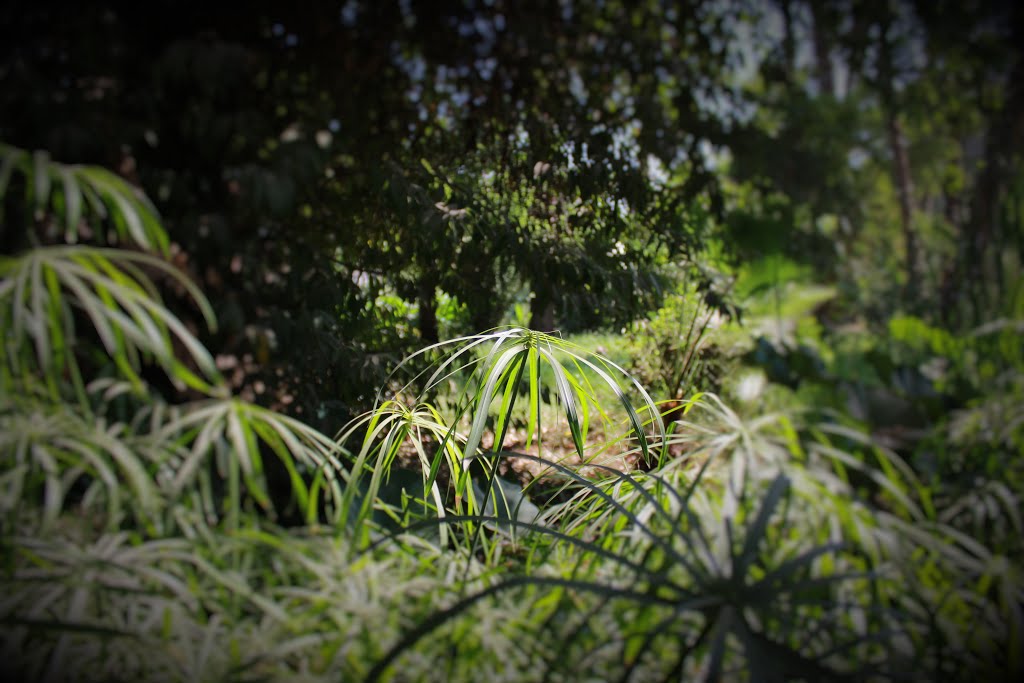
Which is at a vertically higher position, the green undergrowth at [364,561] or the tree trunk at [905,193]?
the tree trunk at [905,193]

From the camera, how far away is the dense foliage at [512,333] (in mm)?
873

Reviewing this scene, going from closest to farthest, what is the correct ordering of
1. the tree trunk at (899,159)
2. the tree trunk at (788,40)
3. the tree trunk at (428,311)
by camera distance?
the tree trunk at (899,159) → the tree trunk at (788,40) → the tree trunk at (428,311)

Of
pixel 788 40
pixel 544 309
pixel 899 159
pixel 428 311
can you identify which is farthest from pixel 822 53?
pixel 428 311

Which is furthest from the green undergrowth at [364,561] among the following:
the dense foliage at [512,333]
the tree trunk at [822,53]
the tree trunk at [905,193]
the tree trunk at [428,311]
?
the tree trunk at [822,53]

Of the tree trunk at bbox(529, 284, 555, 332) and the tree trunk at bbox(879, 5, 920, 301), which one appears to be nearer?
the tree trunk at bbox(879, 5, 920, 301)

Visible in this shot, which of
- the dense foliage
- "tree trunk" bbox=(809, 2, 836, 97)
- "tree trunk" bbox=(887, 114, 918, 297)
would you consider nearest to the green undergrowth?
the dense foliage

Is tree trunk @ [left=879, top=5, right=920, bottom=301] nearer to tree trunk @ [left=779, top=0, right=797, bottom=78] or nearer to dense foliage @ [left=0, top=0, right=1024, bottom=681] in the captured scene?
dense foliage @ [left=0, top=0, right=1024, bottom=681]

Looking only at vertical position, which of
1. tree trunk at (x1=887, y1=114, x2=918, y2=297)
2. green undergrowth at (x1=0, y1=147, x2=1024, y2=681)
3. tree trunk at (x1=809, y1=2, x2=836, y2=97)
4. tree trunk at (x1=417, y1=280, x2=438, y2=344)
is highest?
tree trunk at (x1=809, y1=2, x2=836, y2=97)

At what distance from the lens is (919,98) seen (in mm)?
1067

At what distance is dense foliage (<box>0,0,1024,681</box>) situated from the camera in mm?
873

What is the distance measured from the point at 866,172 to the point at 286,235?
1.13 meters

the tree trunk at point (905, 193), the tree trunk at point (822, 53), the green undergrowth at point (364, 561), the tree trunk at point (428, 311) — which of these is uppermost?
A: the tree trunk at point (822, 53)

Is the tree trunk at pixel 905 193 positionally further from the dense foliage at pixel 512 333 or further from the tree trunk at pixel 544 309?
the tree trunk at pixel 544 309

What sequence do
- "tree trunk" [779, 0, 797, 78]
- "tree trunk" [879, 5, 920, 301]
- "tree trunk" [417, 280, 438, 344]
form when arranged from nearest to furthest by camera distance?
1. "tree trunk" [879, 5, 920, 301]
2. "tree trunk" [779, 0, 797, 78]
3. "tree trunk" [417, 280, 438, 344]
